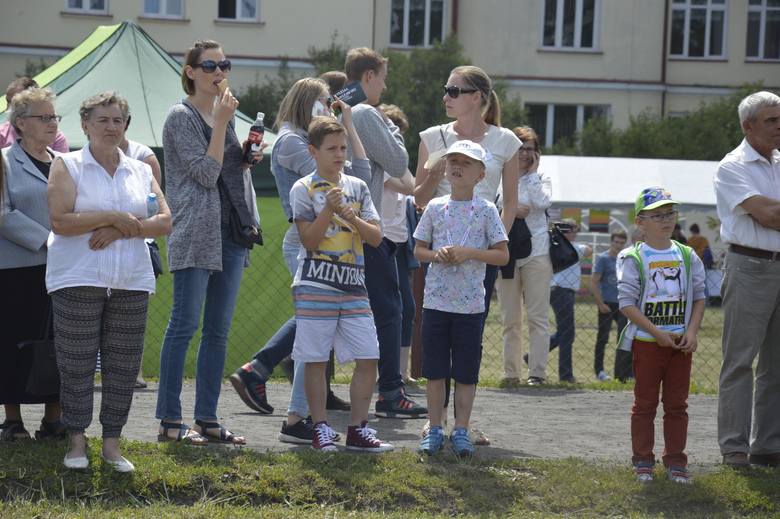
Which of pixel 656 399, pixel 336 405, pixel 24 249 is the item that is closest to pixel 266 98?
pixel 336 405

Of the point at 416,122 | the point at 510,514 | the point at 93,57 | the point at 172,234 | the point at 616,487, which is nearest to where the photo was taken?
the point at 510,514

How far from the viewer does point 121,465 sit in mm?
5934

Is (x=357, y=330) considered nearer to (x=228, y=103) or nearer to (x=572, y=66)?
(x=228, y=103)

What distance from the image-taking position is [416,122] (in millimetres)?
27906

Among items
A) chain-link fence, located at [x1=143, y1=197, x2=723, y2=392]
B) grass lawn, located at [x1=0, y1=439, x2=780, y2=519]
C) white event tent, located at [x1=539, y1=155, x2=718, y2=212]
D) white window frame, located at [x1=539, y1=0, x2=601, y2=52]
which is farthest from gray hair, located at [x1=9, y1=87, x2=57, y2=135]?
white window frame, located at [x1=539, y1=0, x2=601, y2=52]

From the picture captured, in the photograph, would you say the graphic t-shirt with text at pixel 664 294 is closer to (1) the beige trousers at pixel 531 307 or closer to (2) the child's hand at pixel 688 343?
(2) the child's hand at pixel 688 343

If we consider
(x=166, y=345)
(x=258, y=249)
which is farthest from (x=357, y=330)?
(x=258, y=249)

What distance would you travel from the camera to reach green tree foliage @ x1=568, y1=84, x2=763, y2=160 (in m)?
29.0

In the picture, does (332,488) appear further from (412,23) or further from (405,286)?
(412,23)

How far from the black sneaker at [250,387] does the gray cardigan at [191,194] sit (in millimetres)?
1528

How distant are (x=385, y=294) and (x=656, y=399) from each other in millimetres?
1938

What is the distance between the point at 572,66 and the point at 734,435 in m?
28.2

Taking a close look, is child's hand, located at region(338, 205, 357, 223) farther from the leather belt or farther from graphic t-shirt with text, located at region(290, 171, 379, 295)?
the leather belt

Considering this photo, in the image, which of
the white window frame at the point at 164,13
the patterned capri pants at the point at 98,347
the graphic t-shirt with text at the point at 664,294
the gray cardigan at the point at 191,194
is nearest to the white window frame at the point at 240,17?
the white window frame at the point at 164,13
